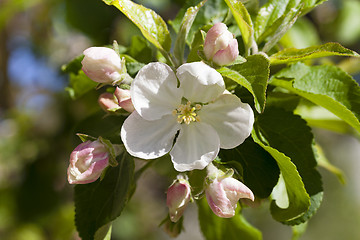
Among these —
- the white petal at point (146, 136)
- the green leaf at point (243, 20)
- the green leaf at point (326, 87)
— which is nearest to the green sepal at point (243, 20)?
the green leaf at point (243, 20)

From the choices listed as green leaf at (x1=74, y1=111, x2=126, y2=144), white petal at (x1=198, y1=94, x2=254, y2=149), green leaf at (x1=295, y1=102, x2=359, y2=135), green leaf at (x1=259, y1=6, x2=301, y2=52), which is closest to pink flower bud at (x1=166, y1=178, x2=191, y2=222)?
white petal at (x1=198, y1=94, x2=254, y2=149)

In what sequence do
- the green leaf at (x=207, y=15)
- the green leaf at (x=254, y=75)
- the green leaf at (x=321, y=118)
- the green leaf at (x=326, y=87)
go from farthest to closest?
1. the green leaf at (x=321, y=118)
2. the green leaf at (x=207, y=15)
3. the green leaf at (x=326, y=87)
4. the green leaf at (x=254, y=75)

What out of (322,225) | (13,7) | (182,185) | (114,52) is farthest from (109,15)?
(322,225)

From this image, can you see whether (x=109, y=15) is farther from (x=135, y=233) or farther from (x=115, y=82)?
(x=135, y=233)

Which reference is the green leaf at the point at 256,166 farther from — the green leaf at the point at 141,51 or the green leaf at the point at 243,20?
the green leaf at the point at 141,51

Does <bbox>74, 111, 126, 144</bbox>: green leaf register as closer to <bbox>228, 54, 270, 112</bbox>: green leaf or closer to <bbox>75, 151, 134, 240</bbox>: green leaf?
<bbox>75, 151, 134, 240</bbox>: green leaf

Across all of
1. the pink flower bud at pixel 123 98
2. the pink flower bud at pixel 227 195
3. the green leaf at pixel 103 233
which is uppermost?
the pink flower bud at pixel 123 98

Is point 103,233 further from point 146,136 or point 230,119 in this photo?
point 230,119
